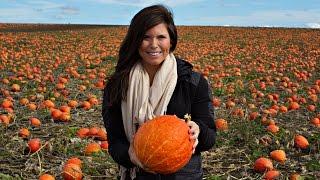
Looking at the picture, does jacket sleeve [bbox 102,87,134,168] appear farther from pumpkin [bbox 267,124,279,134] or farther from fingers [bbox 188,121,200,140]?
pumpkin [bbox 267,124,279,134]

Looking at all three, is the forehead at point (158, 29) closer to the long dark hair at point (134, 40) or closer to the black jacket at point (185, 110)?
the long dark hair at point (134, 40)

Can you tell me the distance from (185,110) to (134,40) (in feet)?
2.31

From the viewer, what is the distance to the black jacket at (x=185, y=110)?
12.0ft

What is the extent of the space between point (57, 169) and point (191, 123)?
2466mm

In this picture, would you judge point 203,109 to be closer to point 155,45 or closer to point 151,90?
point 151,90

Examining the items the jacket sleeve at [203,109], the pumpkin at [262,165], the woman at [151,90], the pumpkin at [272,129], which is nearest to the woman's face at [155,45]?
the woman at [151,90]

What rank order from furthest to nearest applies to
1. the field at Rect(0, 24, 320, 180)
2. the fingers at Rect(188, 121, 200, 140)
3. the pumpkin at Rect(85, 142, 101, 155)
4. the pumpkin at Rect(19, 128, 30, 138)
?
the pumpkin at Rect(19, 128, 30, 138)
the pumpkin at Rect(85, 142, 101, 155)
the field at Rect(0, 24, 320, 180)
the fingers at Rect(188, 121, 200, 140)

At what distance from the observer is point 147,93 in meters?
3.59

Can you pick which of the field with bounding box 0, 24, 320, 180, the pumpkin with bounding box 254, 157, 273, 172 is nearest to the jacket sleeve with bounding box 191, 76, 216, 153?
the field with bounding box 0, 24, 320, 180

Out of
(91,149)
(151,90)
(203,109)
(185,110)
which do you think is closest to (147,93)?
(151,90)

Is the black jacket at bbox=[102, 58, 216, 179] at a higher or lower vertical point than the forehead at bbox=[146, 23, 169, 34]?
lower

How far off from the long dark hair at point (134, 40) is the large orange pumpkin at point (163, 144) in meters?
0.62

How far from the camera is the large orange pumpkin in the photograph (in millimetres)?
3113

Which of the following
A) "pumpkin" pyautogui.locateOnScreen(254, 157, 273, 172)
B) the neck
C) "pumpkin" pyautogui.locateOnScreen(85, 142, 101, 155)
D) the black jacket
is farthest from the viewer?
"pumpkin" pyautogui.locateOnScreen(85, 142, 101, 155)
